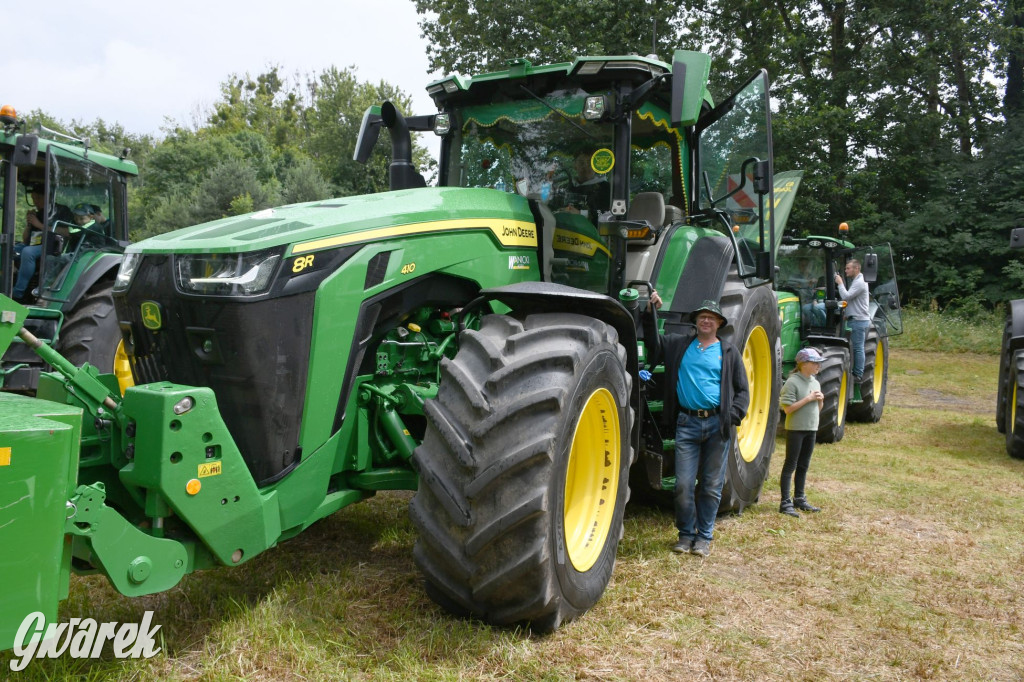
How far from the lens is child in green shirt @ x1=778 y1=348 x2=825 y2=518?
227 inches

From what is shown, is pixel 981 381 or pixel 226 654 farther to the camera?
pixel 981 381

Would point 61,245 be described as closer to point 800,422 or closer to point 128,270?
point 128,270

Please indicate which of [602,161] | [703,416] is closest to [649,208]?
[602,161]

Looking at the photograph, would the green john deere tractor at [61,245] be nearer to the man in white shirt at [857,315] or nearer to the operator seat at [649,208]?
the operator seat at [649,208]

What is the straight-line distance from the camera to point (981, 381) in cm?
1477

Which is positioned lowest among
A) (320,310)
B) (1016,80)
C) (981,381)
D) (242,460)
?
(981,381)

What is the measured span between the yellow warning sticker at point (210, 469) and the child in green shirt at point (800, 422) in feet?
13.7

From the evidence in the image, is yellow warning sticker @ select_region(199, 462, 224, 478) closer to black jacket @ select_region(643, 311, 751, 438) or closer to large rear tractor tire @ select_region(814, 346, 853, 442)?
black jacket @ select_region(643, 311, 751, 438)

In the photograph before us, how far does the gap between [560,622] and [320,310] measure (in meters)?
1.64

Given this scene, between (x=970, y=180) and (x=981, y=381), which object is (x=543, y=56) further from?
(x=981, y=381)

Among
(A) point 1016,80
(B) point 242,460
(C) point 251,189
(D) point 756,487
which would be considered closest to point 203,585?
(B) point 242,460

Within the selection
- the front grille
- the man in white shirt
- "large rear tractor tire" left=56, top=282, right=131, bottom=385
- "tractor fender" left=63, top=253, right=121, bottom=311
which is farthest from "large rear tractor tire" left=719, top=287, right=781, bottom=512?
"tractor fender" left=63, top=253, right=121, bottom=311

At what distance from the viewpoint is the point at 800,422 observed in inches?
228

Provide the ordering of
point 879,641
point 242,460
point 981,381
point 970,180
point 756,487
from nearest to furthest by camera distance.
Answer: point 242,460, point 879,641, point 756,487, point 981,381, point 970,180
